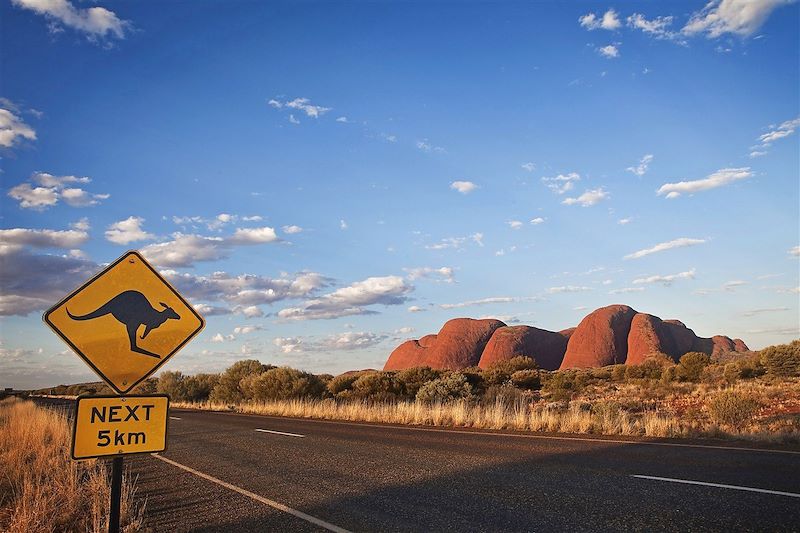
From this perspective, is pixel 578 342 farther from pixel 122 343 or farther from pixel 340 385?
pixel 122 343

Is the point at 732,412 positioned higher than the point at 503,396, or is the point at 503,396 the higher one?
the point at 732,412

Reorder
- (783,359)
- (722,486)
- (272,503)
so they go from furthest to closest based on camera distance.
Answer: (783,359), (272,503), (722,486)

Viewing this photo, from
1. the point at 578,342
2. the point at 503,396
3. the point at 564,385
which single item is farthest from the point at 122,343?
the point at 578,342

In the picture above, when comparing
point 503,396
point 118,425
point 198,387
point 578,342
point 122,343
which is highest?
point 578,342

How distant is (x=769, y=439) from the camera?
36.9 ft

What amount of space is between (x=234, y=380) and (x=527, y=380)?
2087 centimetres

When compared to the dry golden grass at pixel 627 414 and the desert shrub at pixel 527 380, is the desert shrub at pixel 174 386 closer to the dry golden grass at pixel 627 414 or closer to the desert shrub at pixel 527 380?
the dry golden grass at pixel 627 414

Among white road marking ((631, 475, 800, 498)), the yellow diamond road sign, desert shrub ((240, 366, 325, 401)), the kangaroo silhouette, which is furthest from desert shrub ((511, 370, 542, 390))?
the kangaroo silhouette

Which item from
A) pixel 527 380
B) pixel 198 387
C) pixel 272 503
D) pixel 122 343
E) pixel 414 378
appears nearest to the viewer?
pixel 122 343

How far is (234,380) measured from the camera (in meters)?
38.1

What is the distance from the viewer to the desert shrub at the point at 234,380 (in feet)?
119

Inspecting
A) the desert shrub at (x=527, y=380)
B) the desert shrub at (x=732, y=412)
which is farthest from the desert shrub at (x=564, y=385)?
the desert shrub at (x=732, y=412)

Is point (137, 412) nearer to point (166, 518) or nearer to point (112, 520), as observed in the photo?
point (112, 520)

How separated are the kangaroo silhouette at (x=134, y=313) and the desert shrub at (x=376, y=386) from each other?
979 inches
